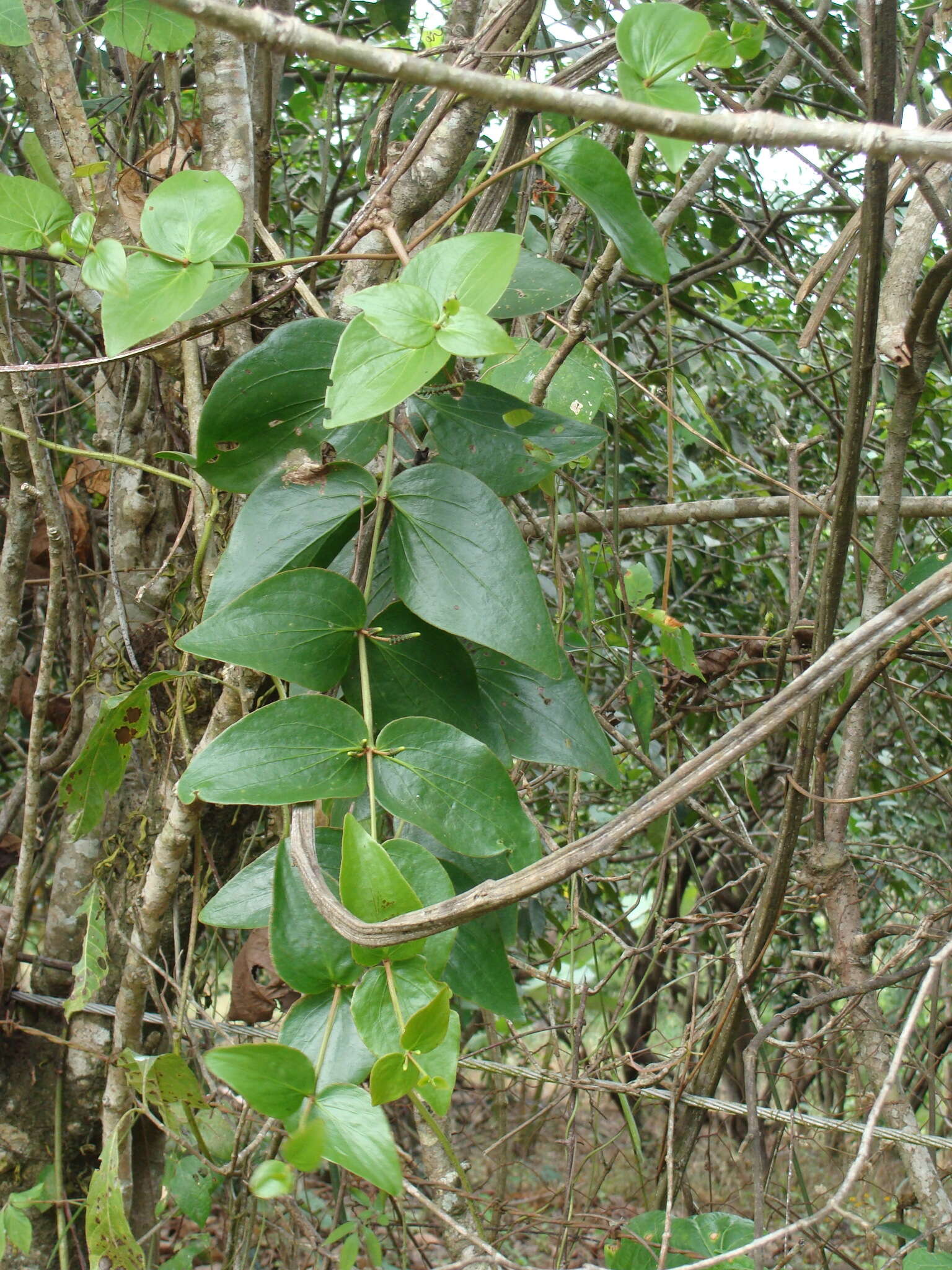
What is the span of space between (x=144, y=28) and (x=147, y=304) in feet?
1.61

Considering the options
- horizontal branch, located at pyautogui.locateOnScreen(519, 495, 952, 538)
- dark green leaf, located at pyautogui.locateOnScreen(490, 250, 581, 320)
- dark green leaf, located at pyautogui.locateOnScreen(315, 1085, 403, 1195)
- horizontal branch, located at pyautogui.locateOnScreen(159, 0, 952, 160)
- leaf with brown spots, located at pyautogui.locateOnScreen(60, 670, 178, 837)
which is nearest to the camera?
horizontal branch, located at pyautogui.locateOnScreen(159, 0, 952, 160)

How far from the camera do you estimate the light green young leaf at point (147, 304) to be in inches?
17.8

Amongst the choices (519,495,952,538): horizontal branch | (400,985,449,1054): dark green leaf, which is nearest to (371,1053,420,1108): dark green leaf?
(400,985,449,1054): dark green leaf

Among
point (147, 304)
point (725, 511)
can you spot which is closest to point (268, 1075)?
point (147, 304)

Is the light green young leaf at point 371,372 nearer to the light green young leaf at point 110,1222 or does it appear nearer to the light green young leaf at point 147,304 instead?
the light green young leaf at point 147,304

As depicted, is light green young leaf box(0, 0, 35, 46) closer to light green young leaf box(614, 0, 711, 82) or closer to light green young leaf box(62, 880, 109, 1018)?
light green young leaf box(614, 0, 711, 82)

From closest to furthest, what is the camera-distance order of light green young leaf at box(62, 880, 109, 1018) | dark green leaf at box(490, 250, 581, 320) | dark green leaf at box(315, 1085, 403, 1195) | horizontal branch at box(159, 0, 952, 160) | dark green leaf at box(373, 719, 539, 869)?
horizontal branch at box(159, 0, 952, 160) < dark green leaf at box(315, 1085, 403, 1195) < dark green leaf at box(373, 719, 539, 869) < dark green leaf at box(490, 250, 581, 320) < light green young leaf at box(62, 880, 109, 1018)

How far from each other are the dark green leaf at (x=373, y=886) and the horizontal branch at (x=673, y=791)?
1 cm

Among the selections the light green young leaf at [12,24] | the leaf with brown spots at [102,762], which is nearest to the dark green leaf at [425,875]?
the leaf with brown spots at [102,762]

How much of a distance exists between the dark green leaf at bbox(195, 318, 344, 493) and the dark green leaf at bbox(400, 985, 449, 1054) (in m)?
0.32

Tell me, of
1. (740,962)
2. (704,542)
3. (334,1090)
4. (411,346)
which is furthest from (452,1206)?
(704,542)

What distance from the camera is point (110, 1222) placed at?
2.31 ft

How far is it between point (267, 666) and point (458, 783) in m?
0.11

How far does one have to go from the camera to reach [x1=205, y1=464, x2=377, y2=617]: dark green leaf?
509 mm
